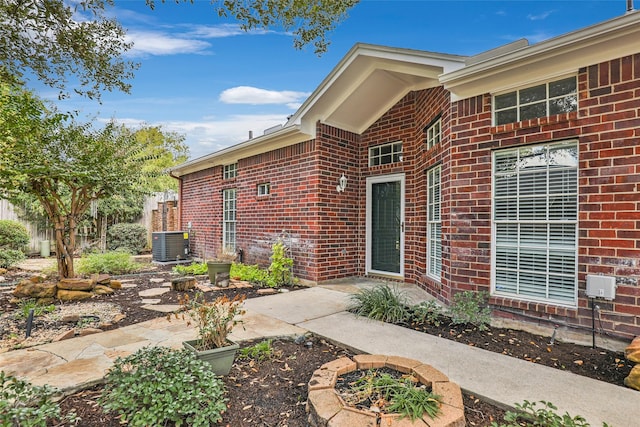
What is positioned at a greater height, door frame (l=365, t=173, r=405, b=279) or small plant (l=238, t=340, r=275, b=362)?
door frame (l=365, t=173, r=405, b=279)

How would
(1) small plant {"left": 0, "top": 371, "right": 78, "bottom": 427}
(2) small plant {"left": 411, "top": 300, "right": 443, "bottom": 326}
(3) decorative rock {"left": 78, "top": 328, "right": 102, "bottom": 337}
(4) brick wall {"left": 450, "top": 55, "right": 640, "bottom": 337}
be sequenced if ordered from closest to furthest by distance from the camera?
1. (1) small plant {"left": 0, "top": 371, "right": 78, "bottom": 427}
2. (4) brick wall {"left": 450, "top": 55, "right": 640, "bottom": 337}
3. (3) decorative rock {"left": 78, "top": 328, "right": 102, "bottom": 337}
4. (2) small plant {"left": 411, "top": 300, "right": 443, "bottom": 326}

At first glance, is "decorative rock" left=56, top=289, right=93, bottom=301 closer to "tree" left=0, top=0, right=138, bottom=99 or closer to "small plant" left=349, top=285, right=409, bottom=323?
"tree" left=0, top=0, right=138, bottom=99

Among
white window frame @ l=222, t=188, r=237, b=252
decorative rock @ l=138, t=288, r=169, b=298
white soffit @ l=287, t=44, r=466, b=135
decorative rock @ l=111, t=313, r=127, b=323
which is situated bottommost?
decorative rock @ l=138, t=288, r=169, b=298

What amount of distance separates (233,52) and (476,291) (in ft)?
20.6

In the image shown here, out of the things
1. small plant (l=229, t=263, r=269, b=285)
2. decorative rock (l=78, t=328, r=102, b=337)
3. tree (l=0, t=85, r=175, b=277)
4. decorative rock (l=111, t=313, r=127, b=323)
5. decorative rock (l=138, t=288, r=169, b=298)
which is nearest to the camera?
decorative rock (l=78, t=328, r=102, b=337)

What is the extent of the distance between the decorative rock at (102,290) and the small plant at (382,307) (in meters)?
4.24

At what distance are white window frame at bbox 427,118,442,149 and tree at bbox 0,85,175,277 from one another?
540cm

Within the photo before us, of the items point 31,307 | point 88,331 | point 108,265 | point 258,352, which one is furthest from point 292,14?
point 108,265

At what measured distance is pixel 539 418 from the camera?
199cm

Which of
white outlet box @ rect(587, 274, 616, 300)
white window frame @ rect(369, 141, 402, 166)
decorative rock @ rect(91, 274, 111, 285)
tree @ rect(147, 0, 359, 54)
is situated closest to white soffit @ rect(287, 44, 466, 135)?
white window frame @ rect(369, 141, 402, 166)

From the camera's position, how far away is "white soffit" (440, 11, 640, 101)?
317 centimetres

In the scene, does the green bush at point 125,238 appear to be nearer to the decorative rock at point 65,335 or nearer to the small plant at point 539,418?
the decorative rock at point 65,335

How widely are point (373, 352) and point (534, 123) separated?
3.07 metres

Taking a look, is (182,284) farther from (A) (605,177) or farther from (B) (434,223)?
(A) (605,177)
